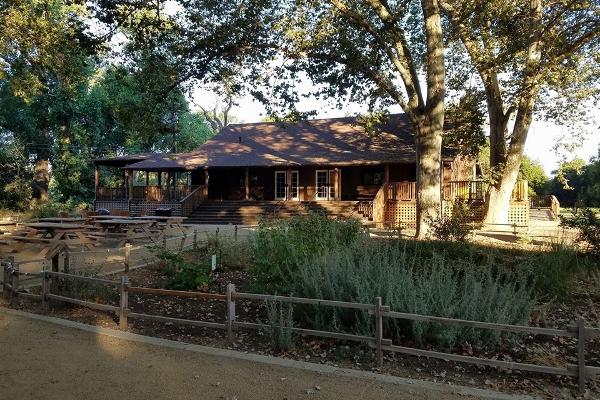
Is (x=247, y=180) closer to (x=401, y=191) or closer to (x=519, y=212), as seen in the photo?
(x=401, y=191)

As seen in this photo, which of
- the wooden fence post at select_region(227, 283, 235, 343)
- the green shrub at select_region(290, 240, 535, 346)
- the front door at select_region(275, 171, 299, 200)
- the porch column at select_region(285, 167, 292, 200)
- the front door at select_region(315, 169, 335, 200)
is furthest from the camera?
the front door at select_region(275, 171, 299, 200)

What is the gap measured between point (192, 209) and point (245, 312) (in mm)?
21490

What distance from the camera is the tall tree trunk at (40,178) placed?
38.5m

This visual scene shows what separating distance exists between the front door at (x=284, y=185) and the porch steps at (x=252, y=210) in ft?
5.65

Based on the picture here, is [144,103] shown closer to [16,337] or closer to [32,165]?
[16,337]

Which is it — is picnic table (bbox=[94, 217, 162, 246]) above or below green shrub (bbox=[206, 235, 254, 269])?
above

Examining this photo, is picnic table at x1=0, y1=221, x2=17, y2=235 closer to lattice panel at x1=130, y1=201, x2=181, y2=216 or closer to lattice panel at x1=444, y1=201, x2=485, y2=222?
lattice panel at x1=130, y1=201, x2=181, y2=216

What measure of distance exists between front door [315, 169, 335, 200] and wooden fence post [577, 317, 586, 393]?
2382cm

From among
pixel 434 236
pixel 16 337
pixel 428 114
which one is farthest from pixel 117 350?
pixel 428 114

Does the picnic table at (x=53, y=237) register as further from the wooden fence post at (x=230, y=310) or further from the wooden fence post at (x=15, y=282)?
the wooden fence post at (x=230, y=310)

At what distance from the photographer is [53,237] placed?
10.2 meters

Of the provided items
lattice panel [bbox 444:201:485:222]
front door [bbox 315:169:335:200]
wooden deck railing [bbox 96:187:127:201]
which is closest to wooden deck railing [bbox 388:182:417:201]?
lattice panel [bbox 444:201:485:222]

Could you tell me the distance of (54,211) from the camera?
26.0m

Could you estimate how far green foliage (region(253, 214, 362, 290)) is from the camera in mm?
7207
